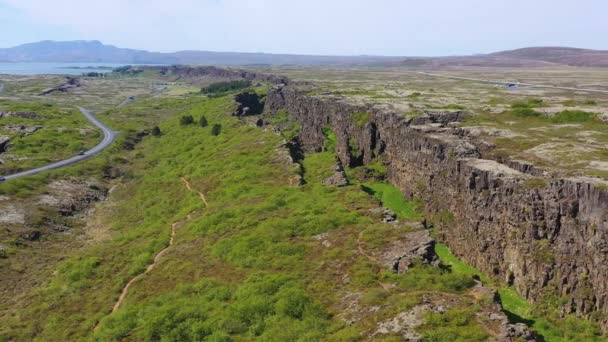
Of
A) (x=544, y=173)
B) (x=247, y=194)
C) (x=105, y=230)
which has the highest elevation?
(x=544, y=173)

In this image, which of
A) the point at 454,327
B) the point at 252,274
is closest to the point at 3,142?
the point at 252,274

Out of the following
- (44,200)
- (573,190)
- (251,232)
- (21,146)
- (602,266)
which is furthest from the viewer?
(21,146)

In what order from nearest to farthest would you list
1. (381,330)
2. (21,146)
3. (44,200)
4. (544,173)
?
1. (381,330)
2. (544,173)
3. (44,200)
4. (21,146)

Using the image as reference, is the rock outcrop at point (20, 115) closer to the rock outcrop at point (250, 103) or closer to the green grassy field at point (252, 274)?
the rock outcrop at point (250, 103)

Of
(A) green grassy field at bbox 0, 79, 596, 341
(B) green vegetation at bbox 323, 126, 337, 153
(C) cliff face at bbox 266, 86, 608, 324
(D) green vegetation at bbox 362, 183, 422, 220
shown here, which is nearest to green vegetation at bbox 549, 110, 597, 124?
(C) cliff face at bbox 266, 86, 608, 324

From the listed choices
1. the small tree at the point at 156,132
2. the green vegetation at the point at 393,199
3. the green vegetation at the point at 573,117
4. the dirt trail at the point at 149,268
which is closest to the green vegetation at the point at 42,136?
the small tree at the point at 156,132

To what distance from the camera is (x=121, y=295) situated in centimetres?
4447

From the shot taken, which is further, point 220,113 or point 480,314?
point 220,113

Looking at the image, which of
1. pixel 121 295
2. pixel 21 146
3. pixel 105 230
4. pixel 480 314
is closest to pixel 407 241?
pixel 480 314

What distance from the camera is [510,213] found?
143 feet

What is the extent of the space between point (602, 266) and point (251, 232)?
103 feet

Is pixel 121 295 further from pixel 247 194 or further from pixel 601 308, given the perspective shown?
pixel 601 308

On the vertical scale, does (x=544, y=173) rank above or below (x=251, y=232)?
Result: above

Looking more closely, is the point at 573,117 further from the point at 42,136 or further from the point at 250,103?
the point at 42,136
